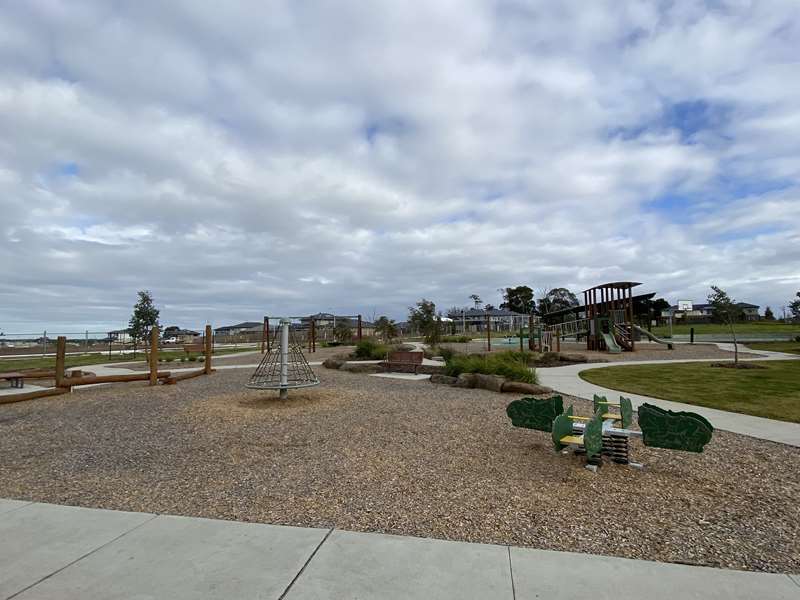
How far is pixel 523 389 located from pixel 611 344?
16.4 meters

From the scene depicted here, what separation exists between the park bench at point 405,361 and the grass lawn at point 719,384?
522cm

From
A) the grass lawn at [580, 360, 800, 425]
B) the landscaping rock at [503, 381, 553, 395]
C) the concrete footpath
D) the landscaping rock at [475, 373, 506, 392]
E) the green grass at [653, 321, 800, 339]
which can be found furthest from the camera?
the green grass at [653, 321, 800, 339]

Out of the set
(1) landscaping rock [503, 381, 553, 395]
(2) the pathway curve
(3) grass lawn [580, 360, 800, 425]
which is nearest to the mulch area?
(2) the pathway curve

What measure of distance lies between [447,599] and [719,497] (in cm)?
332

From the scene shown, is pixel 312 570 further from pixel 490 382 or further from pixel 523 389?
pixel 490 382

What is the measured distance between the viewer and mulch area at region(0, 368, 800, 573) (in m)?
3.84

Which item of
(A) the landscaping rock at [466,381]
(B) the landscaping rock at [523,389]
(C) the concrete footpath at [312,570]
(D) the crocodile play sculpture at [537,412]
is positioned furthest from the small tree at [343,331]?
(C) the concrete footpath at [312,570]

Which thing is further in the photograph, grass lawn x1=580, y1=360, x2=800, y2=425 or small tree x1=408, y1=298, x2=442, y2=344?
small tree x1=408, y1=298, x2=442, y2=344

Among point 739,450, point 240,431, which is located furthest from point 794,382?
point 240,431

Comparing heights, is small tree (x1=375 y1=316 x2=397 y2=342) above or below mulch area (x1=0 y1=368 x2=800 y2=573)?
above

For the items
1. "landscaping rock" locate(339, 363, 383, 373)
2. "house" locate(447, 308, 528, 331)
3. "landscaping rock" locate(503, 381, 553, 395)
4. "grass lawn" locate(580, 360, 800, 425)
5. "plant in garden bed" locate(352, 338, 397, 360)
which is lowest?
"grass lawn" locate(580, 360, 800, 425)

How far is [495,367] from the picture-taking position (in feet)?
42.9

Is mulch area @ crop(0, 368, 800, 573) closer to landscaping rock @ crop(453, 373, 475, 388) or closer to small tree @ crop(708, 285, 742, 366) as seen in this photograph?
landscaping rock @ crop(453, 373, 475, 388)

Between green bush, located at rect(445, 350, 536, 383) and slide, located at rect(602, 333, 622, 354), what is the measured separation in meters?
12.3
